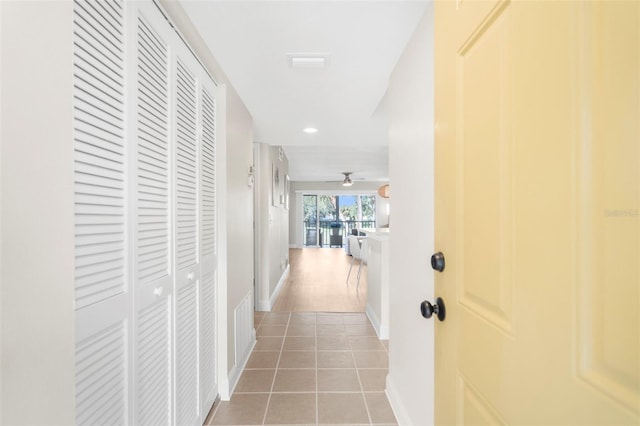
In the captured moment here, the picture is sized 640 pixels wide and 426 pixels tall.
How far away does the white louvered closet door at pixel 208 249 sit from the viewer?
68.3 inches

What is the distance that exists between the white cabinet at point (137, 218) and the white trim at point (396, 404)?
1164mm

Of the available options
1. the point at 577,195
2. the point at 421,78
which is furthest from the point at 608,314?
the point at 421,78

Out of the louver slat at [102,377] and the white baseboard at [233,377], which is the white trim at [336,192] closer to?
the white baseboard at [233,377]

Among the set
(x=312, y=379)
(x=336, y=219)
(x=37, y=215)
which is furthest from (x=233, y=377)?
(x=336, y=219)

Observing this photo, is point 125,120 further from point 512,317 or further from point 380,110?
point 380,110

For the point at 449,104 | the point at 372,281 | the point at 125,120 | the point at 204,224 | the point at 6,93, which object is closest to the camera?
the point at 6,93

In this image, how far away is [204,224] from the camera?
5.84 ft

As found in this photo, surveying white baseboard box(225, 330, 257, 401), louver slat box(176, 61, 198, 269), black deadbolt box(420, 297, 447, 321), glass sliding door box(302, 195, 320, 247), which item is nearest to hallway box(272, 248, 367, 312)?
white baseboard box(225, 330, 257, 401)

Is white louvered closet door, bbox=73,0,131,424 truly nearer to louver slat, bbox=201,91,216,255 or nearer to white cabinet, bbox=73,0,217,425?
white cabinet, bbox=73,0,217,425

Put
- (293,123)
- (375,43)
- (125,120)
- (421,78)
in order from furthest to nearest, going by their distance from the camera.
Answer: (293,123), (375,43), (421,78), (125,120)

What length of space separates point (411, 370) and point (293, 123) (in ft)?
8.06

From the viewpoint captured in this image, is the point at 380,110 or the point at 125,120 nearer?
the point at 125,120

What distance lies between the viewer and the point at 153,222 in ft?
3.92

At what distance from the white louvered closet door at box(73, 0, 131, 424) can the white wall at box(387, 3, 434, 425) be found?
3.96 ft
